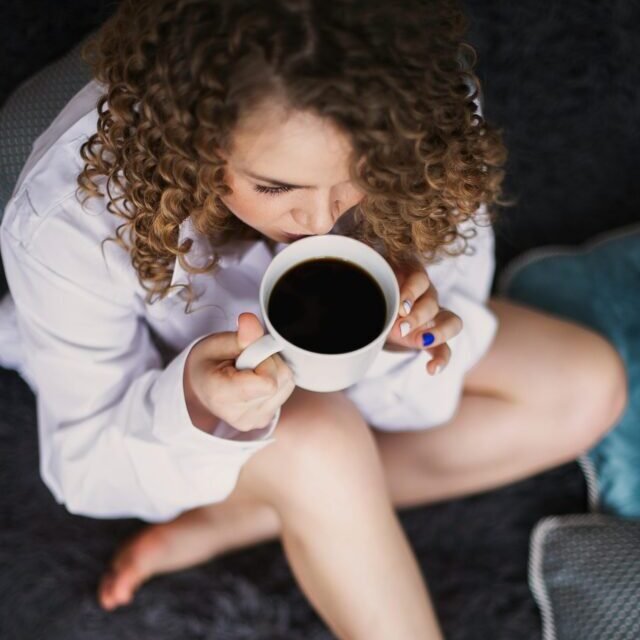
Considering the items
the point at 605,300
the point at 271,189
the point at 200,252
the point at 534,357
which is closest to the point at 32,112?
the point at 200,252

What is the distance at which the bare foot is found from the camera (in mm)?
1020

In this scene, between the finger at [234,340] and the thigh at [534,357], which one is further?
the thigh at [534,357]

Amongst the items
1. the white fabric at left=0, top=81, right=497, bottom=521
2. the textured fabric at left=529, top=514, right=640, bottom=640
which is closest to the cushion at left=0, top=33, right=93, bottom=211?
the white fabric at left=0, top=81, right=497, bottom=521

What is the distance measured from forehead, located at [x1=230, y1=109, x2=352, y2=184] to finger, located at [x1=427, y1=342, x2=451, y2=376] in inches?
9.7

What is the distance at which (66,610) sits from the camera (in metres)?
1.03

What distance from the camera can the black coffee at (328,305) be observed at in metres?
0.64

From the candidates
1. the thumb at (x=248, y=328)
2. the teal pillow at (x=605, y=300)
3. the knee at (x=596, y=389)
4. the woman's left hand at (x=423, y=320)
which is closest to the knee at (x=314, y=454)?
the woman's left hand at (x=423, y=320)

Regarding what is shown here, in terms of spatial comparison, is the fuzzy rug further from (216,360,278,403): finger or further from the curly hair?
(216,360,278,403): finger

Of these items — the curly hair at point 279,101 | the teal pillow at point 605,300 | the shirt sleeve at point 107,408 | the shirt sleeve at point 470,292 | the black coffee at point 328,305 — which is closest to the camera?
the curly hair at point 279,101

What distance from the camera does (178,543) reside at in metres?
1.04

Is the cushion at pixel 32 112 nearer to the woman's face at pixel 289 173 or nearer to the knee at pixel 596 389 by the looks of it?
the woman's face at pixel 289 173

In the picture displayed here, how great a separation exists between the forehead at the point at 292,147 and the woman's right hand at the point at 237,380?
115mm

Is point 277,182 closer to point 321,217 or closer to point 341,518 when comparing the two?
point 321,217

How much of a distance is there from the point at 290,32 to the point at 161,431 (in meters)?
0.41
